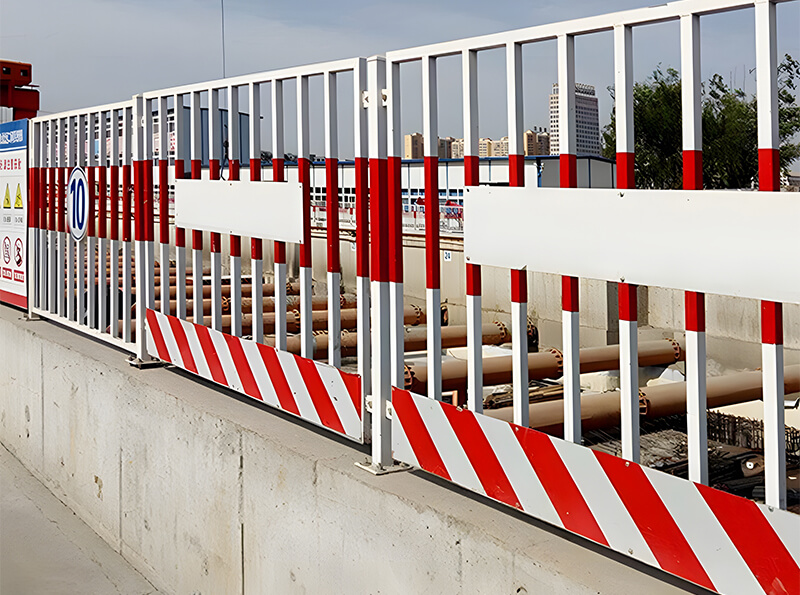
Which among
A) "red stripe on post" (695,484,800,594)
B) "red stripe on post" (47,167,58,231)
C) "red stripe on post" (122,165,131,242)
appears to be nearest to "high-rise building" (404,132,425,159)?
"red stripe on post" (695,484,800,594)

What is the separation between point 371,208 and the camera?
164 inches

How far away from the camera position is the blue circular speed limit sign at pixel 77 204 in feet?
24.0

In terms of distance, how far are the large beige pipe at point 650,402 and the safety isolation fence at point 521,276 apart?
4.23 ft

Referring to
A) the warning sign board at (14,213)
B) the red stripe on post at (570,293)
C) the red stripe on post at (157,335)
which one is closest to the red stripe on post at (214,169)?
the red stripe on post at (157,335)

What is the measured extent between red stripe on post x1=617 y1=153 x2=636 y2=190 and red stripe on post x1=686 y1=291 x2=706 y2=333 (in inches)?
16.5

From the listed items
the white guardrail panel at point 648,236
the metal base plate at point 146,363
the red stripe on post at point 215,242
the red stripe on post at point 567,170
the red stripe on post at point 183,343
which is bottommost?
the metal base plate at point 146,363

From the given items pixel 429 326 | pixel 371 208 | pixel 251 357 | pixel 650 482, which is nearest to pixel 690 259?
pixel 650 482

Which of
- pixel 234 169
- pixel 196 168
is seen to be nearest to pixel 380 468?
pixel 234 169

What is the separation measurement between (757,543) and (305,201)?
2717 millimetres

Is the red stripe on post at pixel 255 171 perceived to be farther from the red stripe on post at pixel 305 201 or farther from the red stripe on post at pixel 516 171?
the red stripe on post at pixel 516 171

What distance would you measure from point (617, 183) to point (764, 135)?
526 mm

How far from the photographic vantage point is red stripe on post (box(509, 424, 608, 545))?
3171 mm

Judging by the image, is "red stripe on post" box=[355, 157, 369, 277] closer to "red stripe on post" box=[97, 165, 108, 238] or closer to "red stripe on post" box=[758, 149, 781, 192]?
"red stripe on post" box=[758, 149, 781, 192]

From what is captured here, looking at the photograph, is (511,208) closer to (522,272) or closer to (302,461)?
(522,272)
